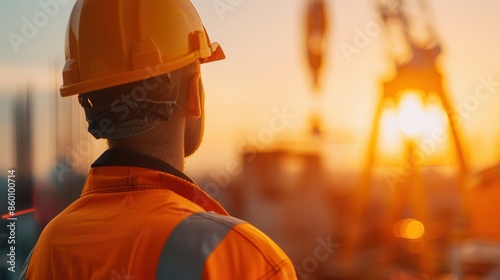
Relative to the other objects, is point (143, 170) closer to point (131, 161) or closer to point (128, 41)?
point (131, 161)

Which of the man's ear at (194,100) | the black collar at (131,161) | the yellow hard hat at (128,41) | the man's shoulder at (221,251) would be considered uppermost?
the yellow hard hat at (128,41)

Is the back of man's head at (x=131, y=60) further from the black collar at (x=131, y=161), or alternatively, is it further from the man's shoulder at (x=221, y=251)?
the man's shoulder at (x=221, y=251)

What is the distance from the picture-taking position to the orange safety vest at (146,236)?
0.72 m

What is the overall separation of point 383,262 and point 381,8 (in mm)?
4774

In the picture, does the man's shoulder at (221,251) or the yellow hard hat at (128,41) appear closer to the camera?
the man's shoulder at (221,251)

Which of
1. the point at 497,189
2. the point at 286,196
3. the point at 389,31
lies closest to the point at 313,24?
the point at 389,31

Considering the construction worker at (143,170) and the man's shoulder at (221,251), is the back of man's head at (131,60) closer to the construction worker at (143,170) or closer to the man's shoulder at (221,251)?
the construction worker at (143,170)

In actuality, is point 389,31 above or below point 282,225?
above

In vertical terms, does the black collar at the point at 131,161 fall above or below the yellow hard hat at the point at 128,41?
below

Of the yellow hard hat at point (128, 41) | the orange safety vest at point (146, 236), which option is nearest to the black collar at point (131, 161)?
the orange safety vest at point (146, 236)

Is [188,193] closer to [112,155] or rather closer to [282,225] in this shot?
[112,155]

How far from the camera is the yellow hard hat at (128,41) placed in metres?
0.93

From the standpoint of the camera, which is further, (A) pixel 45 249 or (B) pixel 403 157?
(B) pixel 403 157

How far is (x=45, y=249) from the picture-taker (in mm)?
898
